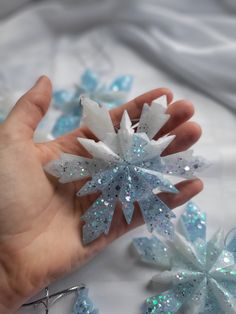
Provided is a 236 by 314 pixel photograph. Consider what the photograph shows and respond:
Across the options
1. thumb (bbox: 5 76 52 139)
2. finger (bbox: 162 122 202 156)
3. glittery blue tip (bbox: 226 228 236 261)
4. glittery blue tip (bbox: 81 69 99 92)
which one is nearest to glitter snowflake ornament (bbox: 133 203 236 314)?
glittery blue tip (bbox: 226 228 236 261)

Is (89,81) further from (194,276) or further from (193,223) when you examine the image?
(194,276)

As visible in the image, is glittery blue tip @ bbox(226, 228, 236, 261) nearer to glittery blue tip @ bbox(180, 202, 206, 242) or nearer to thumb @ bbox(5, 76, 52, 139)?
glittery blue tip @ bbox(180, 202, 206, 242)

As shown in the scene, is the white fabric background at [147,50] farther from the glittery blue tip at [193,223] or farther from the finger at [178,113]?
the finger at [178,113]

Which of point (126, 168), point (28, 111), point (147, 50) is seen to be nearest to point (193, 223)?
point (126, 168)

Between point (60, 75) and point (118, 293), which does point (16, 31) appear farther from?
point (118, 293)

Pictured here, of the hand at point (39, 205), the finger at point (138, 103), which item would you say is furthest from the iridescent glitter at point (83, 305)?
the finger at point (138, 103)

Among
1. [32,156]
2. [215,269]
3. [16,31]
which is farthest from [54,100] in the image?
[215,269]
